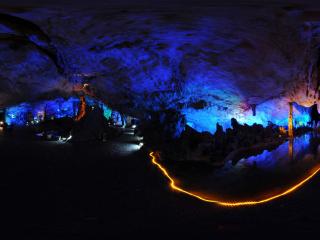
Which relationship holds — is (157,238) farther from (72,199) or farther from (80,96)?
(80,96)

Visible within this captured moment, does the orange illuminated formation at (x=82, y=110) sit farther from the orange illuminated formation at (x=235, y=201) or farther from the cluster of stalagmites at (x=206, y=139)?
the orange illuminated formation at (x=235, y=201)

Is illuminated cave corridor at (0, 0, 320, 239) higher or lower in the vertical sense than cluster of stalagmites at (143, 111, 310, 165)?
higher

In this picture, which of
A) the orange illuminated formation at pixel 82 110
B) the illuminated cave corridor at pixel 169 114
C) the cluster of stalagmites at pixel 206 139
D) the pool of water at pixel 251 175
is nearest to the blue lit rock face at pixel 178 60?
the illuminated cave corridor at pixel 169 114

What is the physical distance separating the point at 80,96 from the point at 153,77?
30.2 ft

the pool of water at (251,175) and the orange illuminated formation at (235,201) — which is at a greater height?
the orange illuminated formation at (235,201)

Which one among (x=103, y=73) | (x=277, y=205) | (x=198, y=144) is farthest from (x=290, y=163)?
(x=103, y=73)

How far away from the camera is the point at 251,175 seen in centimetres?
945

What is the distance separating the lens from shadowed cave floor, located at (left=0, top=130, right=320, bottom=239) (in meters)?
5.36

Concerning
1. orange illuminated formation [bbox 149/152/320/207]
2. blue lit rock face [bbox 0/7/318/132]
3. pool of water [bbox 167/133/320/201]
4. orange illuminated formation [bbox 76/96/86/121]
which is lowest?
orange illuminated formation [bbox 76/96/86/121]

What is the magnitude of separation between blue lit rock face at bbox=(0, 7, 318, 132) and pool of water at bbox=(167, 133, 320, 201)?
342 centimetres

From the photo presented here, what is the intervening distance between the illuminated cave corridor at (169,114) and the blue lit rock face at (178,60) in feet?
0.22

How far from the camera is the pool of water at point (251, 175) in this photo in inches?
303

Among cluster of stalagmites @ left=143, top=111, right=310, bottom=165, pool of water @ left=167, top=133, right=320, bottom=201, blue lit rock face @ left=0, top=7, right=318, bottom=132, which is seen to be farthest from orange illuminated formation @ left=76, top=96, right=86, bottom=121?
pool of water @ left=167, top=133, right=320, bottom=201

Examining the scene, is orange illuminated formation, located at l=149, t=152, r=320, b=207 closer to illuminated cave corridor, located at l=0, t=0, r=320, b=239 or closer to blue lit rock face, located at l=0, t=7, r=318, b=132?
illuminated cave corridor, located at l=0, t=0, r=320, b=239
